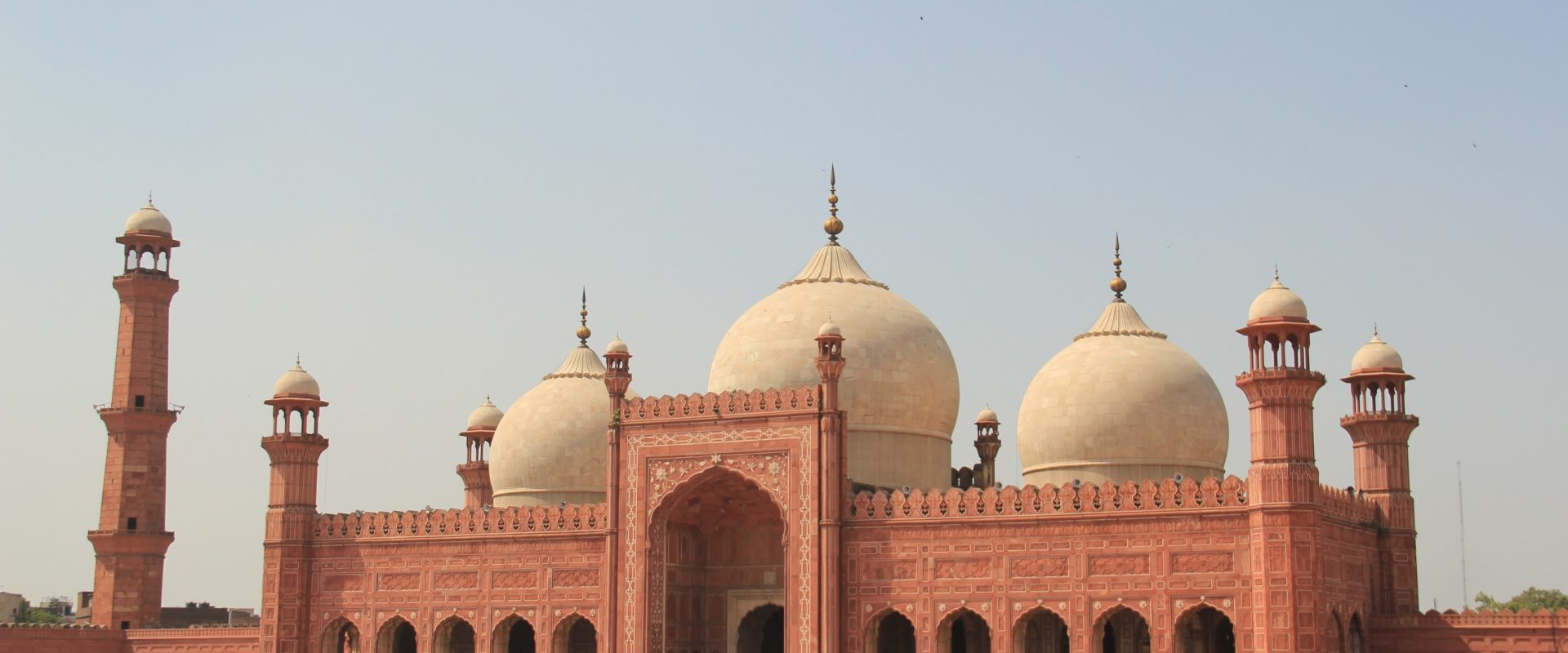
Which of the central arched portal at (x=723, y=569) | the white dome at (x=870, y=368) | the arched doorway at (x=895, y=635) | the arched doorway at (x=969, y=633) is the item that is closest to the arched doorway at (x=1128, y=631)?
the arched doorway at (x=969, y=633)

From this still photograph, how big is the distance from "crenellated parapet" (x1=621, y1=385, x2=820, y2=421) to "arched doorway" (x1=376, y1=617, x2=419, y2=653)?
15.1 ft

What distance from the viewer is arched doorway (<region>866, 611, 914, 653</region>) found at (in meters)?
25.3

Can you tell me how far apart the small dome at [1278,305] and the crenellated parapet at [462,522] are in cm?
892

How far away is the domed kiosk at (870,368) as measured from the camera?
25797 millimetres

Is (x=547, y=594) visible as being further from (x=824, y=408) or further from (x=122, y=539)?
(x=122, y=539)

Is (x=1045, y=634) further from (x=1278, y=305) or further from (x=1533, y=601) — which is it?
(x=1533, y=601)

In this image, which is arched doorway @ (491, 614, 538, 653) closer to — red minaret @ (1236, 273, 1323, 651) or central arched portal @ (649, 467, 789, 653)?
central arched portal @ (649, 467, 789, 653)

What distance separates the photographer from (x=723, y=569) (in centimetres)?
2611

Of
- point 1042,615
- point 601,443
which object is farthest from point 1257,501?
point 601,443

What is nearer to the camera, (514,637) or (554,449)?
(514,637)

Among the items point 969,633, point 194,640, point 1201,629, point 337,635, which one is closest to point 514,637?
point 337,635

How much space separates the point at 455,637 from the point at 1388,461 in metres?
13.3

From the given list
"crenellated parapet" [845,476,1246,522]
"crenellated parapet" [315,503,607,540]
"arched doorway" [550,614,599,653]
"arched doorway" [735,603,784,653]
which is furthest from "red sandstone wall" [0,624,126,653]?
"crenellated parapet" [845,476,1246,522]

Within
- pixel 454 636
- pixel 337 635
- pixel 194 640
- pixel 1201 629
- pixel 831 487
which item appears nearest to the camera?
pixel 1201 629
